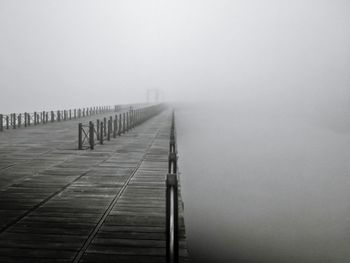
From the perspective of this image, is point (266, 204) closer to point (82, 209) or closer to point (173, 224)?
point (82, 209)

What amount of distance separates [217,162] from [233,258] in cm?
2547

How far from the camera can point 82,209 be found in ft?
25.7

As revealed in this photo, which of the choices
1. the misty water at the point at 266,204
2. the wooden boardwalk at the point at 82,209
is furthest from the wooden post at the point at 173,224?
the misty water at the point at 266,204

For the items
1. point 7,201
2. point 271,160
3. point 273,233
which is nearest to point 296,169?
point 271,160

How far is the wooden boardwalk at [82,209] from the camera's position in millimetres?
5652

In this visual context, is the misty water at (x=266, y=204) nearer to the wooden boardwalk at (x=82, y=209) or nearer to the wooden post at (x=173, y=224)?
the wooden boardwalk at (x=82, y=209)

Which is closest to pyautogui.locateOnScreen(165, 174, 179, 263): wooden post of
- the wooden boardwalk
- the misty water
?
the wooden boardwalk

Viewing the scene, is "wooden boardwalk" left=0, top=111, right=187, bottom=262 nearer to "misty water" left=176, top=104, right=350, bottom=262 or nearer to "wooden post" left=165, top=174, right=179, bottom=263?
"wooden post" left=165, top=174, right=179, bottom=263

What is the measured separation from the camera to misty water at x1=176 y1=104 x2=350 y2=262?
541 inches

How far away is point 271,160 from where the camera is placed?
38.3 metres

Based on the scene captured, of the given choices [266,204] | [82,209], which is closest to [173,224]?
[82,209]

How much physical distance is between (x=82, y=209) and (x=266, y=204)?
1501cm

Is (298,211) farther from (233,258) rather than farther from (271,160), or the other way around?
(271,160)

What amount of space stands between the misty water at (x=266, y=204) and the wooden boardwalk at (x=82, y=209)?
3604mm
